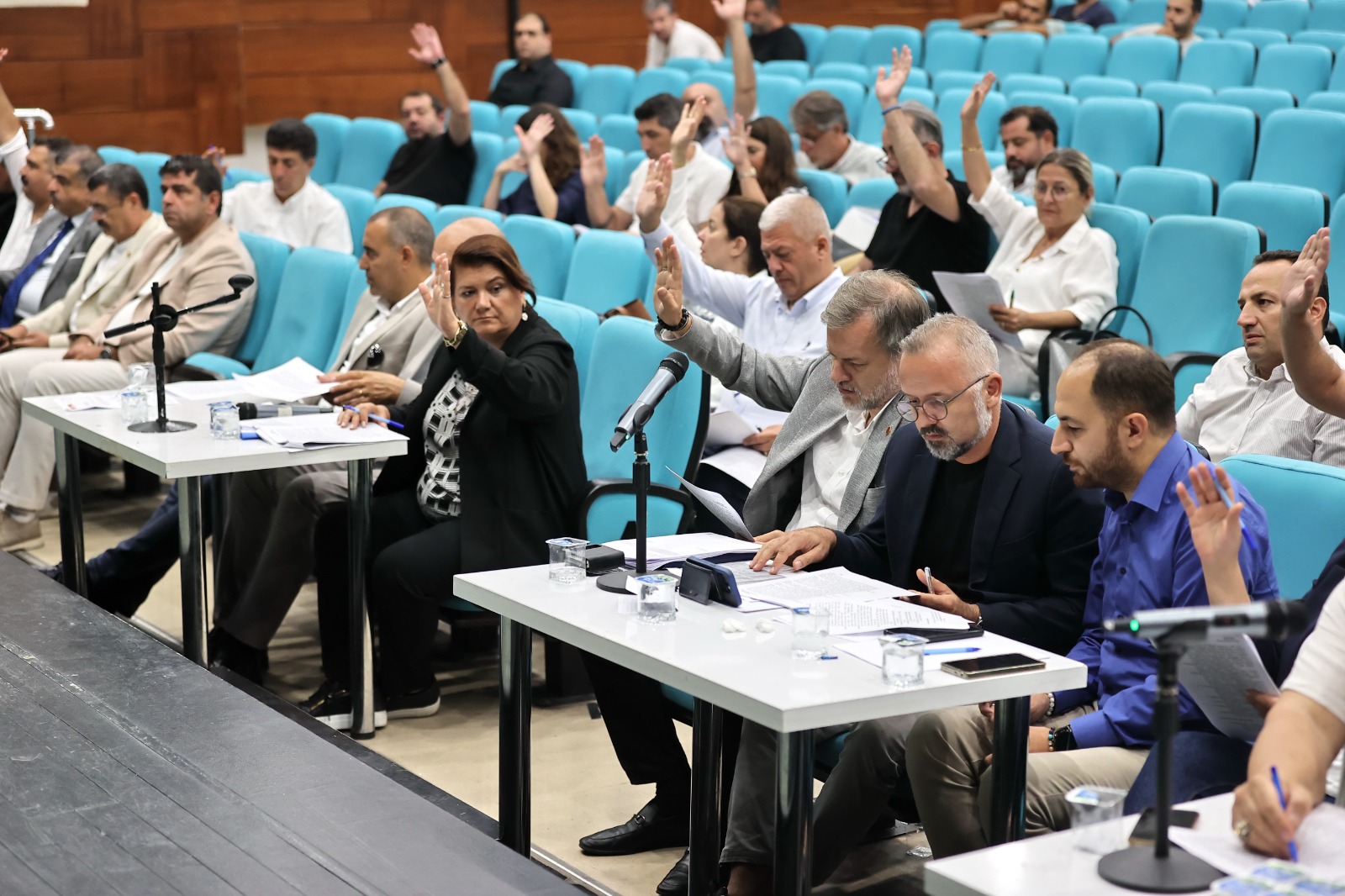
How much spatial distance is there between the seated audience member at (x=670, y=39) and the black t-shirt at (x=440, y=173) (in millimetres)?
2598

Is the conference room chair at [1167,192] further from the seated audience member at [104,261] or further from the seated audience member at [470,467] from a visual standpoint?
the seated audience member at [104,261]

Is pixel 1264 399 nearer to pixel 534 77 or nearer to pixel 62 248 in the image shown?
pixel 62 248

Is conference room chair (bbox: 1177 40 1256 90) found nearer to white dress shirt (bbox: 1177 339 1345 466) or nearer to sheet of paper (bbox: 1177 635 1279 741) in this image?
white dress shirt (bbox: 1177 339 1345 466)

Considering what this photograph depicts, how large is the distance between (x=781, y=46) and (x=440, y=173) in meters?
3.16

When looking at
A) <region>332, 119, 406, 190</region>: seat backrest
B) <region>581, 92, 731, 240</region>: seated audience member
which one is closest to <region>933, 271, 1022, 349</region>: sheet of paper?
<region>581, 92, 731, 240</region>: seated audience member

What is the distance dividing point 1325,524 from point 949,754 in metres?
0.73

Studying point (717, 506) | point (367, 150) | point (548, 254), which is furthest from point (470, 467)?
point (367, 150)

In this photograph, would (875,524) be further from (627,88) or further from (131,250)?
(627,88)

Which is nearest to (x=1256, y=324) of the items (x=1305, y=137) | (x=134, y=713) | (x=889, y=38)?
(x=134, y=713)

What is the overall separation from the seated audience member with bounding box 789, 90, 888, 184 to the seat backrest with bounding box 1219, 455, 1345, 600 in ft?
12.5

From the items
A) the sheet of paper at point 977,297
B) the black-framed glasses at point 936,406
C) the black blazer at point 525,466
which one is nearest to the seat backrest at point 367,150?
the sheet of paper at point 977,297

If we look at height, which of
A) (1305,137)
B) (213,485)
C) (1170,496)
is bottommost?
(213,485)

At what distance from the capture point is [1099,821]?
1.69m

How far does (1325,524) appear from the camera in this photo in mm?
2492
